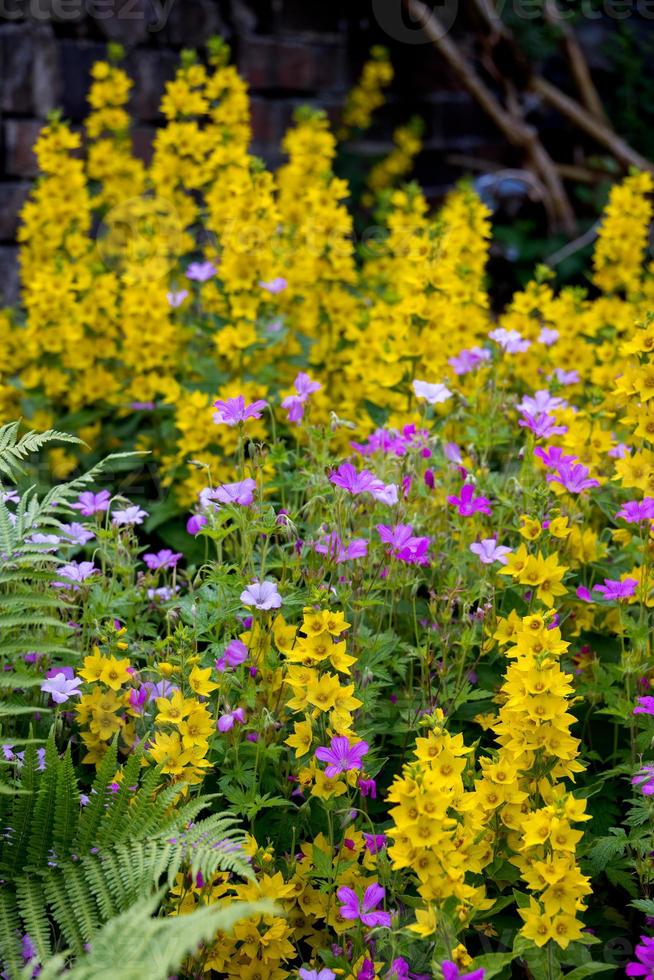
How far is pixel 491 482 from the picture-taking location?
6.63 feet

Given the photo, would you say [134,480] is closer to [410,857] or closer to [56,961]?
[410,857]

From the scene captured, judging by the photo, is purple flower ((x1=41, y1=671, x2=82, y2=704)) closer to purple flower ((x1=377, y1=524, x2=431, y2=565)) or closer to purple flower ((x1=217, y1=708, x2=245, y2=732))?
purple flower ((x1=217, y1=708, x2=245, y2=732))

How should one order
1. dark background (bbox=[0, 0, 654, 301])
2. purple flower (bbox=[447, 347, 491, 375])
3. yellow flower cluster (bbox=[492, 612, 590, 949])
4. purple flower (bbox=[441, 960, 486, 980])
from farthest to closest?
dark background (bbox=[0, 0, 654, 301]) < purple flower (bbox=[447, 347, 491, 375]) < yellow flower cluster (bbox=[492, 612, 590, 949]) < purple flower (bbox=[441, 960, 486, 980])

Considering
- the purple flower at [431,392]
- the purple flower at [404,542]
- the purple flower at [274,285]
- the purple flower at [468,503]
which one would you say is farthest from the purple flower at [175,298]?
the purple flower at [404,542]

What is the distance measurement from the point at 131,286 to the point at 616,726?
1.63 meters

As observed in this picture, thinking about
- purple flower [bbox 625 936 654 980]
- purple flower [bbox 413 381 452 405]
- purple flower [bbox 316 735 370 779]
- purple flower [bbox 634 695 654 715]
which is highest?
purple flower [bbox 413 381 452 405]

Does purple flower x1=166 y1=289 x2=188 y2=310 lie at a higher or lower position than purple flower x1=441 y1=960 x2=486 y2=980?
higher

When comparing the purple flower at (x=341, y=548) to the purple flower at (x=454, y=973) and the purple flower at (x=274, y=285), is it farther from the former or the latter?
the purple flower at (x=274, y=285)

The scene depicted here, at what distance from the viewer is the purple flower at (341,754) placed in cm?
146

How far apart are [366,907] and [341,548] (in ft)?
1.74

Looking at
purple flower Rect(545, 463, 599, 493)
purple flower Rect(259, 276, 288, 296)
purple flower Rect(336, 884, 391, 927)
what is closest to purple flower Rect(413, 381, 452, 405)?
purple flower Rect(545, 463, 599, 493)

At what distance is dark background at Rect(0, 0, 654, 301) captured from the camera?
380 centimetres

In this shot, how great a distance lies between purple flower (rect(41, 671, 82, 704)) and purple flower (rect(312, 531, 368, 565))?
16.0 inches

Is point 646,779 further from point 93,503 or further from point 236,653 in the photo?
point 93,503
